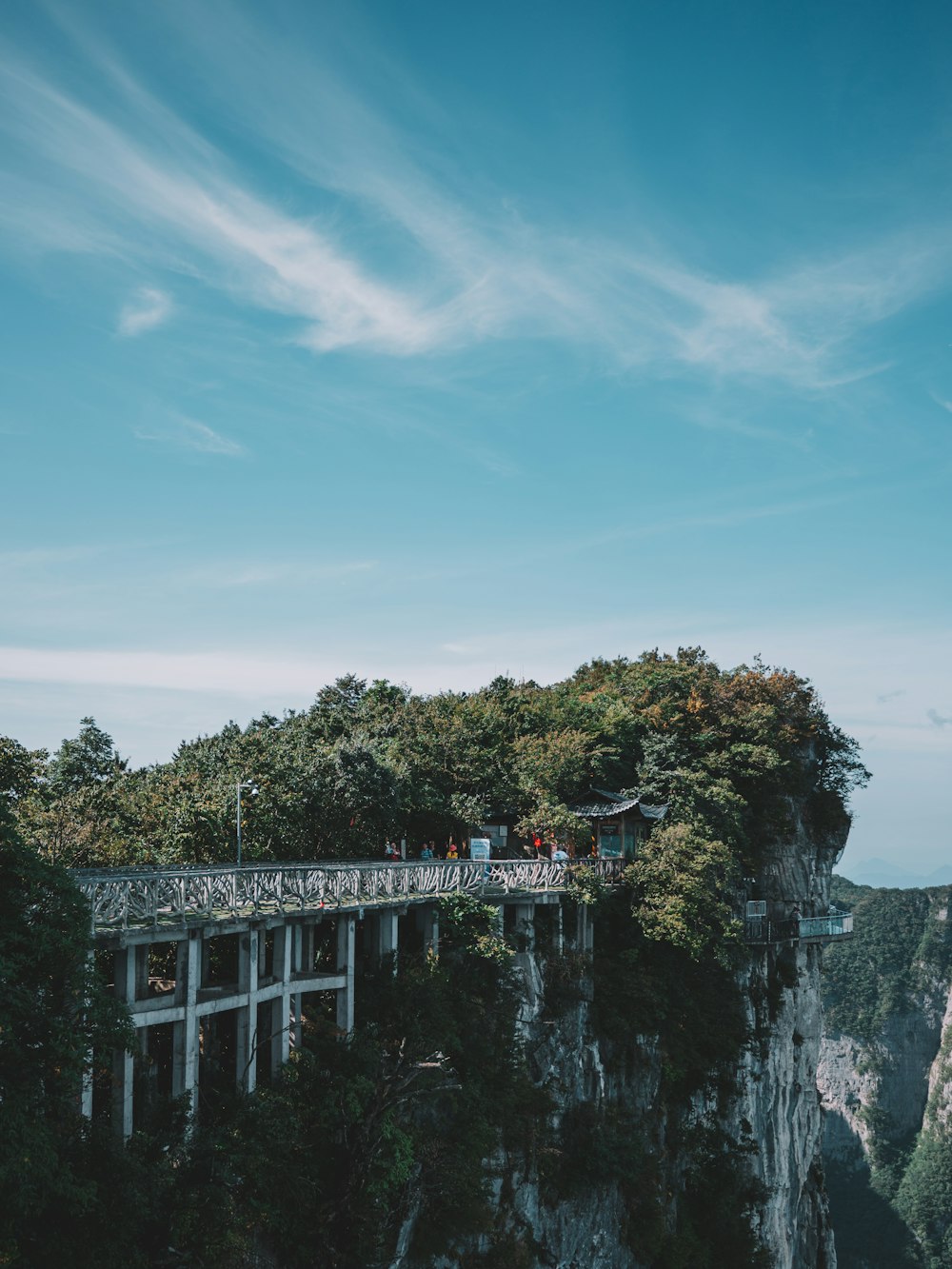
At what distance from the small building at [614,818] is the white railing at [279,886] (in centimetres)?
610

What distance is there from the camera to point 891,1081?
138 meters

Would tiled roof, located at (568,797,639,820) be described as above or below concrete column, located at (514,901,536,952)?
above

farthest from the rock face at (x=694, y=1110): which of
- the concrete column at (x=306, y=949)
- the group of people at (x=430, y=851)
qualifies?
the concrete column at (x=306, y=949)

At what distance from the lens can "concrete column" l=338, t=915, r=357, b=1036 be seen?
87.5 ft

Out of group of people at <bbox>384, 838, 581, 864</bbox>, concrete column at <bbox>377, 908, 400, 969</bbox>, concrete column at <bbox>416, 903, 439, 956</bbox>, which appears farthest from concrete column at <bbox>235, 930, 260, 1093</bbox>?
group of people at <bbox>384, 838, 581, 864</bbox>

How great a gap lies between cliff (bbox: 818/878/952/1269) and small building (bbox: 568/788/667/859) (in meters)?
96.2

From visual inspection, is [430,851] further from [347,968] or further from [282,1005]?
[282,1005]

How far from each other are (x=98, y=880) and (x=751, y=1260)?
117 feet

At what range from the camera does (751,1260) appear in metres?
42.8

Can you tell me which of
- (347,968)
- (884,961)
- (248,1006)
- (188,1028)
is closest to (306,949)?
(347,968)

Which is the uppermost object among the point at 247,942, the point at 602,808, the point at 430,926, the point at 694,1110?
the point at 602,808

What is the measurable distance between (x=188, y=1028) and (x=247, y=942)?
262 cm

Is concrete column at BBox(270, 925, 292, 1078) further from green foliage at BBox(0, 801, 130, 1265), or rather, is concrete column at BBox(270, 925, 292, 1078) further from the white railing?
green foliage at BBox(0, 801, 130, 1265)

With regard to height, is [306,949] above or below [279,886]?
below
